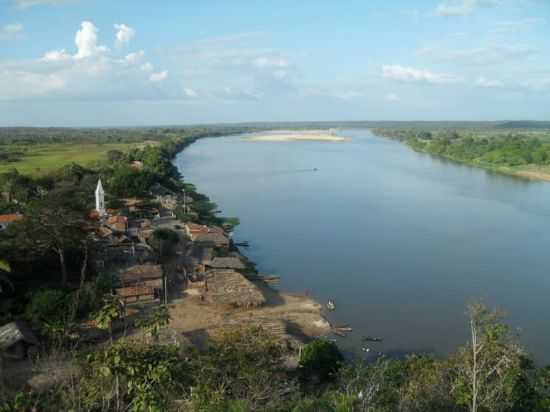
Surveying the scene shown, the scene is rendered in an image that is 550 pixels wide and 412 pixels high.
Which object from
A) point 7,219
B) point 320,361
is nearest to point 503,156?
point 7,219

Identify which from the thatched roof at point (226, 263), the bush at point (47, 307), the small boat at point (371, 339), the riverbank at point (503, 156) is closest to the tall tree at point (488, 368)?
the small boat at point (371, 339)

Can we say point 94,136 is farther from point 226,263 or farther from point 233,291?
point 233,291

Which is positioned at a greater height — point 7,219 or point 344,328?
point 7,219

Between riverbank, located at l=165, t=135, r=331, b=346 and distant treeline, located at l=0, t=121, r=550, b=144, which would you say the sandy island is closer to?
distant treeline, located at l=0, t=121, r=550, b=144

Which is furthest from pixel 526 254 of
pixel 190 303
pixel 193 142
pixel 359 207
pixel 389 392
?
pixel 193 142

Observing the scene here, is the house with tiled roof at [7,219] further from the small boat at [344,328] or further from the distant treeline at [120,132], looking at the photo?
the distant treeline at [120,132]

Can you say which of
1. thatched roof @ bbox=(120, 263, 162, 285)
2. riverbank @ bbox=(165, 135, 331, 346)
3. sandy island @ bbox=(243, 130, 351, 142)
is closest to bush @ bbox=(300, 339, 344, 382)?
riverbank @ bbox=(165, 135, 331, 346)

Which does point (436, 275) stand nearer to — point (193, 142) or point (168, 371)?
point (168, 371)

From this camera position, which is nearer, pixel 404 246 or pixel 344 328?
pixel 344 328
